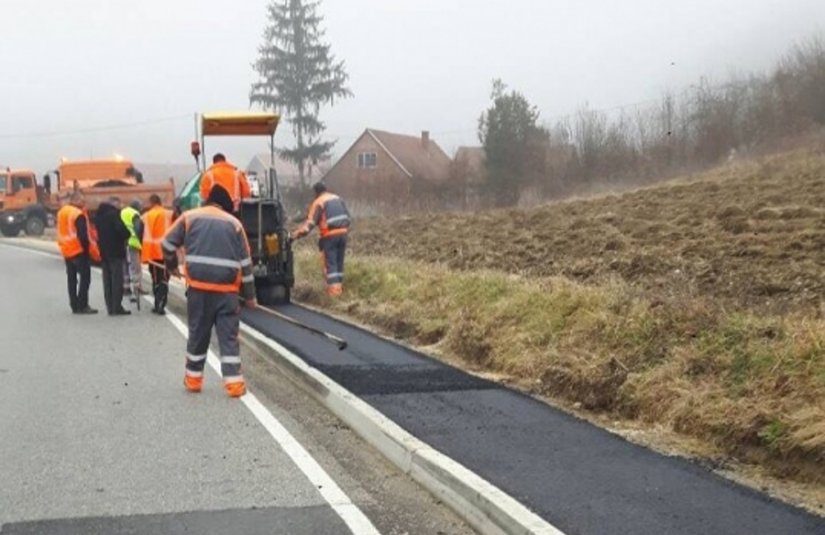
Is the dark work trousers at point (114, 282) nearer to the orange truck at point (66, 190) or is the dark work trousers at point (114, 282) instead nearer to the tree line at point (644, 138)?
the orange truck at point (66, 190)

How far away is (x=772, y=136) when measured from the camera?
1460 inches

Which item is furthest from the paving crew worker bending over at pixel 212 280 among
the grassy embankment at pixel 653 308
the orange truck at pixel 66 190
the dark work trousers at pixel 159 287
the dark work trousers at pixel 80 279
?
the orange truck at pixel 66 190

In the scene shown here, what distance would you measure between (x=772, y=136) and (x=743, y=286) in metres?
28.6

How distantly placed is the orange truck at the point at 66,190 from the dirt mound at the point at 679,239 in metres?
5.91

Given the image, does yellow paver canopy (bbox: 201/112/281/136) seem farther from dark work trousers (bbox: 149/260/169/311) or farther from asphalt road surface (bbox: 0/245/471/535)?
asphalt road surface (bbox: 0/245/471/535)

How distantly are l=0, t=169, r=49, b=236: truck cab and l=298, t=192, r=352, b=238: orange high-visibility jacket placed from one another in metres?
26.3

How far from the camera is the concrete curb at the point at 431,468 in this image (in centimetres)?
484

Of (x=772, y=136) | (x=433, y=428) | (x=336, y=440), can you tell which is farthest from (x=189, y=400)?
(x=772, y=136)

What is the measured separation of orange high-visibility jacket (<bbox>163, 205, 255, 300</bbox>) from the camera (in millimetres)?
8242

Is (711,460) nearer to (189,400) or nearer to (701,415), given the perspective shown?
(701,415)

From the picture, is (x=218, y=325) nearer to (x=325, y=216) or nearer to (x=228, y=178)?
(x=228, y=178)

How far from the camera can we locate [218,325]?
27.5 ft

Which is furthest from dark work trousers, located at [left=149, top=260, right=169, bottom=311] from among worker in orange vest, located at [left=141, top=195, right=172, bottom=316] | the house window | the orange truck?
the house window

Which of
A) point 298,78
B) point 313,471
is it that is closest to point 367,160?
point 298,78
